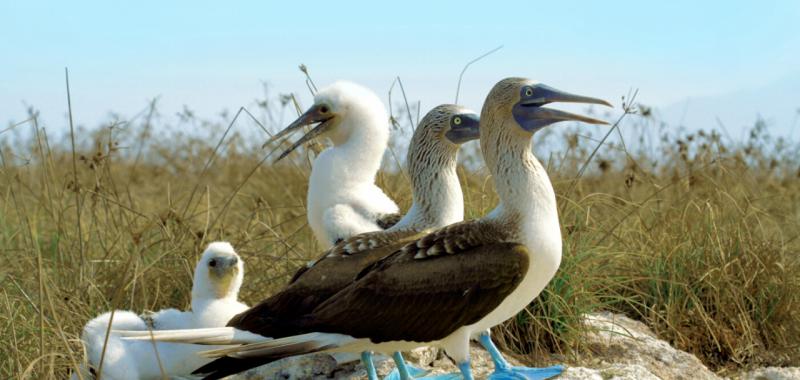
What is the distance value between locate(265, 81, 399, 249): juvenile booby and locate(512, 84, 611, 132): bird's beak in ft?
5.50

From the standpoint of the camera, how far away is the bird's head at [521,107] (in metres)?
4.67

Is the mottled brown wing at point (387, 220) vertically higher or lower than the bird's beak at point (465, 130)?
lower

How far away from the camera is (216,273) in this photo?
567cm

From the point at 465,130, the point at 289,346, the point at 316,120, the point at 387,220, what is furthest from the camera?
the point at 316,120

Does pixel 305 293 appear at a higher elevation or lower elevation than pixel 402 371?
higher

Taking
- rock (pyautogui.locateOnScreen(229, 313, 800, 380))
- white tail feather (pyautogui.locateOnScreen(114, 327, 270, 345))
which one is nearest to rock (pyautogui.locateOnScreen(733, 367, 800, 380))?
rock (pyautogui.locateOnScreen(229, 313, 800, 380))

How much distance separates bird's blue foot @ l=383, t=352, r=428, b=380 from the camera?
4.93 m

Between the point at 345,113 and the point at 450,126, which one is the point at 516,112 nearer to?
the point at 450,126

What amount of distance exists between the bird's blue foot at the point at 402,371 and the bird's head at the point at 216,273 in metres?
1.13

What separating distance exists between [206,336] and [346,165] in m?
2.12

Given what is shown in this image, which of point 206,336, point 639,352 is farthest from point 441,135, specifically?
point 206,336

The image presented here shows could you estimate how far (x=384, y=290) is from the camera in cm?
449

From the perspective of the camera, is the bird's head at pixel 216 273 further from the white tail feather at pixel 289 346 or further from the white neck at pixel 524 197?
the white neck at pixel 524 197

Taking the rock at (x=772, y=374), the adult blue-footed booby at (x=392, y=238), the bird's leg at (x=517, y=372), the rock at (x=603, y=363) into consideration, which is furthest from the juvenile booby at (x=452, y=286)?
the rock at (x=772, y=374)
